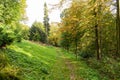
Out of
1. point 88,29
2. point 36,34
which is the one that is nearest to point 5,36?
point 88,29

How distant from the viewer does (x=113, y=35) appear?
27.7 m

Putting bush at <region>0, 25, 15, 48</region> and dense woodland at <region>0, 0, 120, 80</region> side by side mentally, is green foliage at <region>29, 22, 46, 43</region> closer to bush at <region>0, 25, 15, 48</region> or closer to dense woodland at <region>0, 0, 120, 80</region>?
dense woodland at <region>0, 0, 120, 80</region>

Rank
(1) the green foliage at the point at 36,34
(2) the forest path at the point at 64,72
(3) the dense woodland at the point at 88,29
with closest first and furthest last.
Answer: (3) the dense woodland at the point at 88,29
(2) the forest path at the point at 64,72
(1) the green foliage at the point at 36,34

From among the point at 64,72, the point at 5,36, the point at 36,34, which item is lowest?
the point at 64,72

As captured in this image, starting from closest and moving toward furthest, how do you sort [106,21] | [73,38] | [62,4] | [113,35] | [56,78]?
[62,4], [56,78], [106,21], [113,35], [73,38]

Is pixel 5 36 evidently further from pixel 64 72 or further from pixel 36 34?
pixel 36 34

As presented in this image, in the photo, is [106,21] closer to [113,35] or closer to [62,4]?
[113,35]

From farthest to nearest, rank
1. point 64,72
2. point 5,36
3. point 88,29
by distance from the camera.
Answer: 1. point 88,29
2. point 64,72
3. point 5,36

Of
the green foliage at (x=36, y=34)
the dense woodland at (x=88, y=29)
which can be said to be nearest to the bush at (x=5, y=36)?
the dense woodland at (x=88, y=29)

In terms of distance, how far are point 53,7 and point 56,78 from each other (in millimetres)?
5178

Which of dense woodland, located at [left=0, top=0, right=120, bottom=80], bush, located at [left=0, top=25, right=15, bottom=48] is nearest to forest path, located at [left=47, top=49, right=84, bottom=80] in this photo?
dense woodland, located at [left=0, top=0, right=120, bottom=80]

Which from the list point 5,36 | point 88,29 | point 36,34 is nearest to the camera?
point 5,36

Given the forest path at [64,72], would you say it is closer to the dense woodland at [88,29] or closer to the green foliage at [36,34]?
the dense woodland at [88,29]

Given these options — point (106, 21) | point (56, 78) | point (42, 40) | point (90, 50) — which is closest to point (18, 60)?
point (56, 78)
